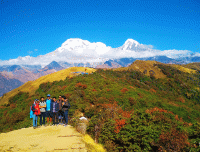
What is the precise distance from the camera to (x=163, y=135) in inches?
332

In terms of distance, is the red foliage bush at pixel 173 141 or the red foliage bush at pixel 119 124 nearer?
the red foliage bush at pixel 173 141

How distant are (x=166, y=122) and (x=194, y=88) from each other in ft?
293

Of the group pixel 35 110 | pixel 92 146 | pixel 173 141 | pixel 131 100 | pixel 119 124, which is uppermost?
pixel 35 110

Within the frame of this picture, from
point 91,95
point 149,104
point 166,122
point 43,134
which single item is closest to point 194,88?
point 149,104

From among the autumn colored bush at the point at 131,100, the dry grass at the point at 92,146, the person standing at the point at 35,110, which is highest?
the person standing at the point at 35,110

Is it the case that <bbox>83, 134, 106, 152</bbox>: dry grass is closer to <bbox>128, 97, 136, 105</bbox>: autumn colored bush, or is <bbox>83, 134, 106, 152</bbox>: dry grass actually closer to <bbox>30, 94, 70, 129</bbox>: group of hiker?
<bbox>30, 94, 70, 129</bbox>: group of hiker

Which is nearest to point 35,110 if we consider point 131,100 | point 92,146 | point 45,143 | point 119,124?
point 45,143

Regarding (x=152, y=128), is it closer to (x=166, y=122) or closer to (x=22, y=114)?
(x=166, y=122)

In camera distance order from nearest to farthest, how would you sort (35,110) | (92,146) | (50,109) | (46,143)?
(46,143) < (92,146) < (35,110) < (50,109)

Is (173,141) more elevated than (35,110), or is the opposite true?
(35,110)

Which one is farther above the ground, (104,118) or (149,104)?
(104,118)

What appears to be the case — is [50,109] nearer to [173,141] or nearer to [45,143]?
[45,143]

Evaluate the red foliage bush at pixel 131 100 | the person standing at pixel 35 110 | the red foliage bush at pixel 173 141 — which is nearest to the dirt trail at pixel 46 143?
the person standing at pixel 35 110

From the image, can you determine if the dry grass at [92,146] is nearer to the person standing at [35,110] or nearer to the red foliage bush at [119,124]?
the red foliage bush at [119,124]
